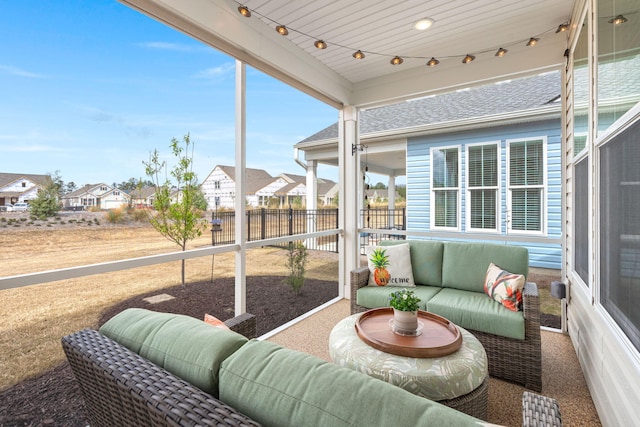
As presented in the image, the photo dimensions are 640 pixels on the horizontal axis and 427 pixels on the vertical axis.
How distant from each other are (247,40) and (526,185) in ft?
11.0

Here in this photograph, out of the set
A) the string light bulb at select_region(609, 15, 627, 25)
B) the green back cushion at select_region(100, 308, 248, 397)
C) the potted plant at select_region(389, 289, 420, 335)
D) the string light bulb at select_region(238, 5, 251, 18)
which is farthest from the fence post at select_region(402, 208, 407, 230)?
the green back cushion at select_region(100, 308, 248, 397)

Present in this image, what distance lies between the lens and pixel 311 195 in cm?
421

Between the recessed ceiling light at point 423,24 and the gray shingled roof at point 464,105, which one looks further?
the gray shingled roof at point 464,105

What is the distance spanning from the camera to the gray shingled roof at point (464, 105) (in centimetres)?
368

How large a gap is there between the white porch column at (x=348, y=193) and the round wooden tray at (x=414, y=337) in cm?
209

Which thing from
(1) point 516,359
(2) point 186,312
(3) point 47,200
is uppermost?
(3) point 47,200

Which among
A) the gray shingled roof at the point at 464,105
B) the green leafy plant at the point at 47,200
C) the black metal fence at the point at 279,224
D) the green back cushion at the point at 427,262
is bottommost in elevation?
the green back cushion at the point at 427,262

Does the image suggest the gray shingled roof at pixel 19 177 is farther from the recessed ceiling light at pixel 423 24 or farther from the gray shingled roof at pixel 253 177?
the recessed ceiling light at pixel 423 24

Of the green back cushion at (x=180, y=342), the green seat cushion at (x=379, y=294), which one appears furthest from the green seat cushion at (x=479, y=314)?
the green back cushion at (x=180, y=342)

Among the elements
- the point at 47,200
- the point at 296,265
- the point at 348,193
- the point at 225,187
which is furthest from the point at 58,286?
the point at 348,193

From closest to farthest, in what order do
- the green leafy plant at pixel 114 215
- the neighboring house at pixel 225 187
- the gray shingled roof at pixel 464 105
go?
1. the green leafy plant at pixel 114 215
2. the neighboring house at pixel 225 187
3. the gray shingled roof at pixel 464 105

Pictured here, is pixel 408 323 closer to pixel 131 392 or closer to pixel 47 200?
pixel 131 392

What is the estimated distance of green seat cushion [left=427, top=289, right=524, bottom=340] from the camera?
7.76 feet

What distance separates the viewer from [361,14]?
2818 millimetres
